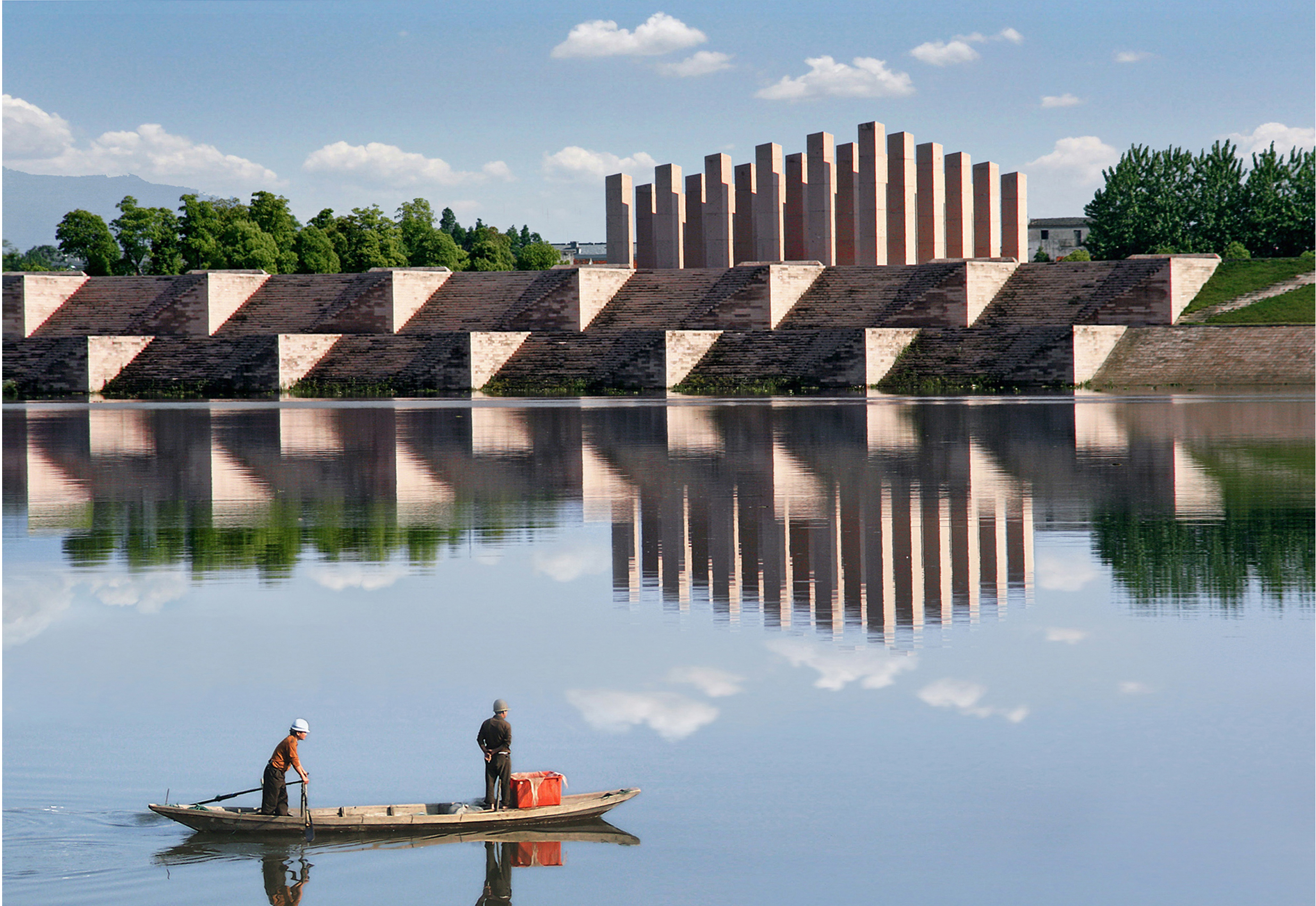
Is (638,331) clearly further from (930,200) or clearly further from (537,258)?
(537,258)

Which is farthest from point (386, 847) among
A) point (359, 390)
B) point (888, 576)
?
point (359, 390)

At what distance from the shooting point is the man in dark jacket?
6.48 metres

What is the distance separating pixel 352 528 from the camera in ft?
44.9

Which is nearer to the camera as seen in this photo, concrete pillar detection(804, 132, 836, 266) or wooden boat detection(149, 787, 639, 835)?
wooden boat detection(149, 787, 639, 835)

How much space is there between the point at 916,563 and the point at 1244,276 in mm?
35380

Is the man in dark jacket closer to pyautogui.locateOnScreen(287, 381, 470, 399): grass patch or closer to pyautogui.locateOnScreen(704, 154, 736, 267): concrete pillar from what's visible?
pyautogui.locateOnScreen(287, 381, 470, 399): grass patch

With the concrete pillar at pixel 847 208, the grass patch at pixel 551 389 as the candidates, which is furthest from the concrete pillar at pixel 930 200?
the grass patch at pixel 551 389

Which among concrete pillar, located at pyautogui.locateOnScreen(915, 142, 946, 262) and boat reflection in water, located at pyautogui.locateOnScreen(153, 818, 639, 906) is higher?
concrete pillar, located at pyautogui.locateOnScreen(915, 142, 946, 262)

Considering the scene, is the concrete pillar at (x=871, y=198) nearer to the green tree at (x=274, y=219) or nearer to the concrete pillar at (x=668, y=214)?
the concrete pillar at (x=668, y=214)

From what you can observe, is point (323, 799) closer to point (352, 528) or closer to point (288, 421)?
point (352, 528)

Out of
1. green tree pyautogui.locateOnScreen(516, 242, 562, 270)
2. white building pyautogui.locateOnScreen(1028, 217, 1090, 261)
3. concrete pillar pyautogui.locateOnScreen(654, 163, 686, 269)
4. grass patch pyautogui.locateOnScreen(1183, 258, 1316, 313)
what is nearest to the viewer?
grass patch pyautogui.locateOnScreen(1183, 258, 1316, 313)

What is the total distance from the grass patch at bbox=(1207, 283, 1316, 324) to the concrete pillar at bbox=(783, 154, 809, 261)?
16.5m

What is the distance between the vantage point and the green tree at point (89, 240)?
65500 mm

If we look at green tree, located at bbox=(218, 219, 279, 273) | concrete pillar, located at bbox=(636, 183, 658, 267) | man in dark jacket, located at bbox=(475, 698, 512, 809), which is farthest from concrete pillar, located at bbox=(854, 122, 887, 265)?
man in dark jacket, located at bbox=(475, 698, 512, 809)
